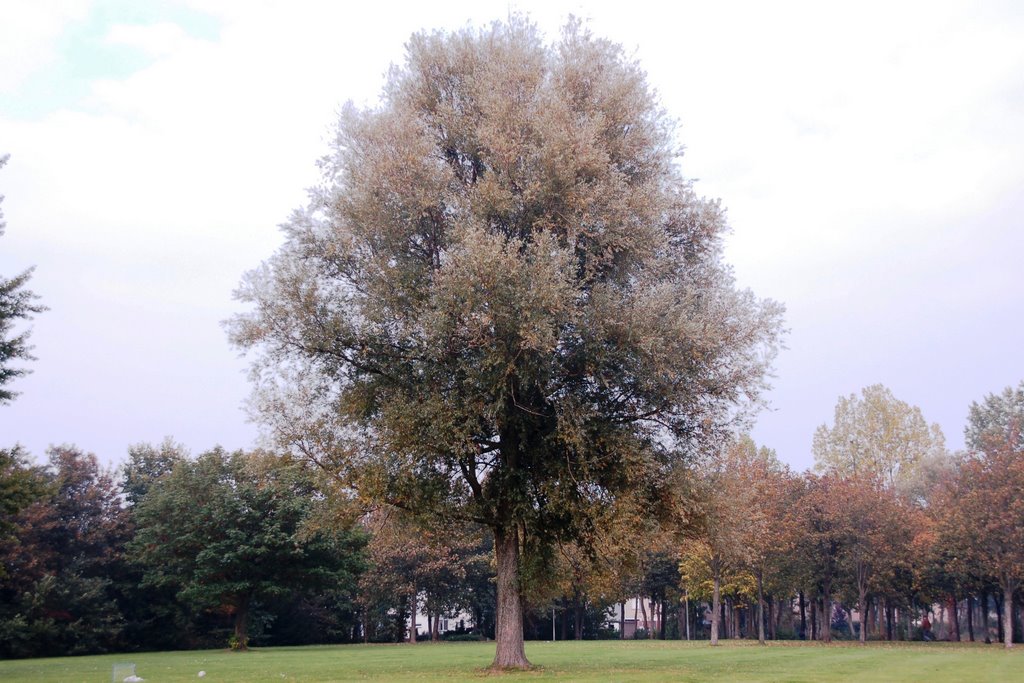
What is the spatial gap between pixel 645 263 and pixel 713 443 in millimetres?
5653

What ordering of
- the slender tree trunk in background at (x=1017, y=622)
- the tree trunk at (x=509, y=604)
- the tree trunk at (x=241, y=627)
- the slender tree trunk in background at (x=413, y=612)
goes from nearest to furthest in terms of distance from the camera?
the tree trunk at (x=509, y=604) < the tree trunk at (x=241, y=627) < the slender tree trunk in background at (x=1017, y=622) < the slender tree trunk in background at (x=413, y=612)

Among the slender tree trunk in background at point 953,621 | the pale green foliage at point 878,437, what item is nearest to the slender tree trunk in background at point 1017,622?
the slender tree trunk in background at point 953,621

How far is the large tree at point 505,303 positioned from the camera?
21688mm

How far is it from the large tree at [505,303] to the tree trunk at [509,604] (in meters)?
0.08

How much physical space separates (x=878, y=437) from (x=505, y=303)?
74.8 m

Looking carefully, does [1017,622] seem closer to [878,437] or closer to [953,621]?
[953,621]

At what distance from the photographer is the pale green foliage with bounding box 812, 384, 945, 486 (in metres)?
83.9

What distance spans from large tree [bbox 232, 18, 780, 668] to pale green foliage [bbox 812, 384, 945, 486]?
216 feet

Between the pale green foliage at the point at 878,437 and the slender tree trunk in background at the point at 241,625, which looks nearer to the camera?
the slender tree trunk in background at the point at 241,625

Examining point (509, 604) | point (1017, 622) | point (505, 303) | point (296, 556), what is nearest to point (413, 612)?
point (296, 556)

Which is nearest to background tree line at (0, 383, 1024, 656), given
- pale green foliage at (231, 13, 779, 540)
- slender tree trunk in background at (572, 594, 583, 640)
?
slender tree trunk in background at (572, 594, 583, 640)

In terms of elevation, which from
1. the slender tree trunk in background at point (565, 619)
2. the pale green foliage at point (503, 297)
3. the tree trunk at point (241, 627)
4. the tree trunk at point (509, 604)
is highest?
the pale green foliage at point (503, 297)

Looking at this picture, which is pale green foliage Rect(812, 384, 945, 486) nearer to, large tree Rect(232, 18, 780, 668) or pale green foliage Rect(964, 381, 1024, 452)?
pale green foliage Rect(964, 381, 1024, 452)

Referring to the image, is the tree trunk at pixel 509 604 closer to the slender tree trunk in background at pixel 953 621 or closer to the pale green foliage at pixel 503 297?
the pale green foliage at pixel 503 297
